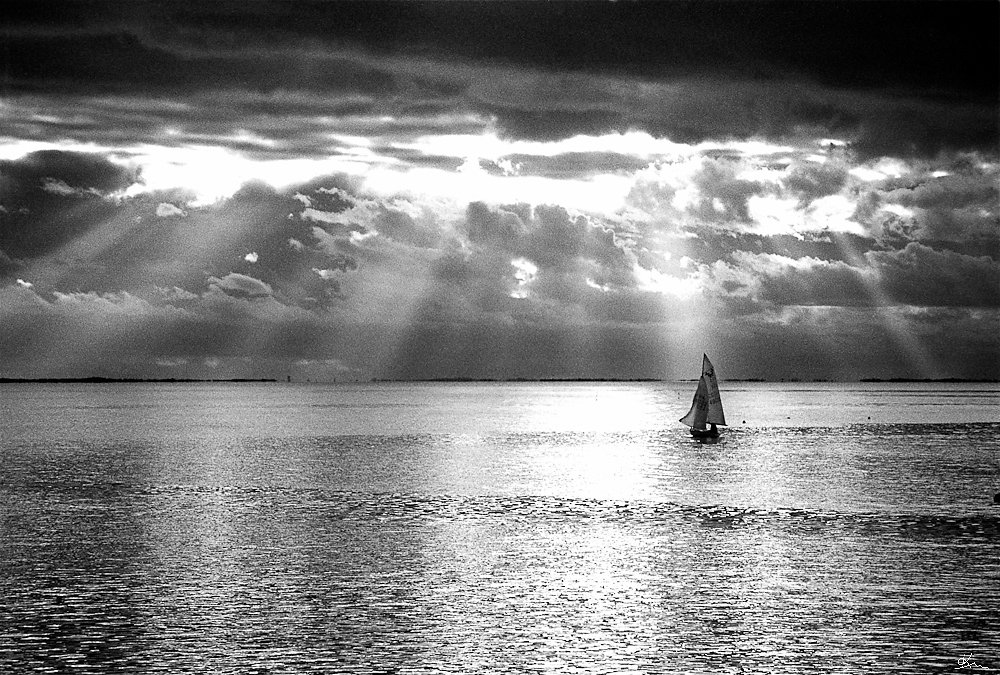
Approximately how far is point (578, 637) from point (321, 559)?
1385 cm

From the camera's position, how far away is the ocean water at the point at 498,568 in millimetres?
26562

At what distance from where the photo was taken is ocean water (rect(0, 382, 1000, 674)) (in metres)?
26.6

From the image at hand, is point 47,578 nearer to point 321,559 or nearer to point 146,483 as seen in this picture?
point 321,559

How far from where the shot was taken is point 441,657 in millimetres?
26062

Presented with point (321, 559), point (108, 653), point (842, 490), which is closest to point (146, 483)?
point (321, 559)

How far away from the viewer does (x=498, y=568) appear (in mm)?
37688
